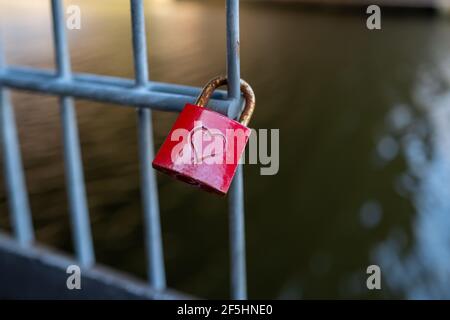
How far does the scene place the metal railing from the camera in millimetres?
666

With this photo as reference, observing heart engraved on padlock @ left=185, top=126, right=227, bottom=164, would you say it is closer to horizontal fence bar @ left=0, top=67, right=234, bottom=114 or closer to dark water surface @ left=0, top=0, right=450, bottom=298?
horizontal fence bar @ left=0, top=67, right=234, bottom=114

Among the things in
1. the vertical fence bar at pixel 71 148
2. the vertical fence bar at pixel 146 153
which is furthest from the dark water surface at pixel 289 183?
the vertical fence bar at pixel 146 153

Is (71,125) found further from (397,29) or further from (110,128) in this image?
(397,29)

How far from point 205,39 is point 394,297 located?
6.18m

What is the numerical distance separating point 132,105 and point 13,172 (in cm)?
39

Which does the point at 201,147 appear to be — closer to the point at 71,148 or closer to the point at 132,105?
the point at 132,105

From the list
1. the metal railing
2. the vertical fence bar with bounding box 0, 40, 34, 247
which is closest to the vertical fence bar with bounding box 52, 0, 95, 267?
the metal railing

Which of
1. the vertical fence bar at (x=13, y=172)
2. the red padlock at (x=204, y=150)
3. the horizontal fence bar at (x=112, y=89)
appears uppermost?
the horizontal fence bar at (x=112, y=89)

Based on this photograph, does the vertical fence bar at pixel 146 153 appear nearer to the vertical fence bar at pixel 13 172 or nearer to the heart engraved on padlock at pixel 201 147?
the heart engraved on padlock at pixel 201 147

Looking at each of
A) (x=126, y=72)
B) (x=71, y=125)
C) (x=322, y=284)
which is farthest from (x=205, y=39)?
(x=71, y=125)

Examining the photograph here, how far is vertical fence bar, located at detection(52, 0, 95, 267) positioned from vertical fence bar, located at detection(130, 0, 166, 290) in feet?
0.48

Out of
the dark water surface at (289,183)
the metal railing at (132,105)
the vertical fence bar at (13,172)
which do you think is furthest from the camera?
the dark water surface at (289,183)

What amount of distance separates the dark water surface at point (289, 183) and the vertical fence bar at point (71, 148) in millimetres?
736

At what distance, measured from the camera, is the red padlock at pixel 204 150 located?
0.54 metres
